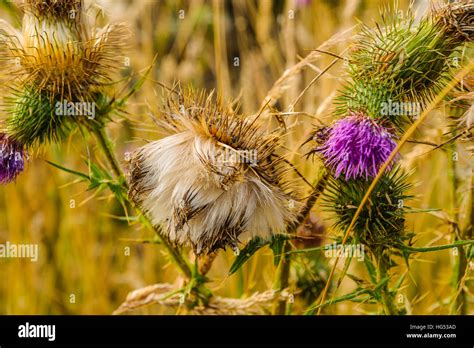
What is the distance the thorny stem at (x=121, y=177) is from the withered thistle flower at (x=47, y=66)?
0.07 meters

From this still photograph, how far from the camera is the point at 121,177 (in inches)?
84.3

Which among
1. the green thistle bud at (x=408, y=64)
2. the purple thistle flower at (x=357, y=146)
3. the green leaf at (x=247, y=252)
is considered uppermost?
the green thistle bud at (x=408, y=64)

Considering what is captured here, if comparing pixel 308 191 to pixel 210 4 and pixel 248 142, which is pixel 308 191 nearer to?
pixel 248 142

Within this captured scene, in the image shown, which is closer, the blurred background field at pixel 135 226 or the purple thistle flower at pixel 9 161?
the purple thistle flower at pixel 9 161

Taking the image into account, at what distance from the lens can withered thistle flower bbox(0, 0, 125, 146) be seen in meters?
2.13

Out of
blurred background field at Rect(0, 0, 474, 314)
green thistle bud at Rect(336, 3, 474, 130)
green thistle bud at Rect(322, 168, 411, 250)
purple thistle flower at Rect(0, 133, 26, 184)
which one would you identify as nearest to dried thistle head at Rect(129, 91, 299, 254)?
green thistle bud at Rect(322, 168, 411, 250)

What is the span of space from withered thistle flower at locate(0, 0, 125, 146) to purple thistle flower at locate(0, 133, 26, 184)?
0.04 meters

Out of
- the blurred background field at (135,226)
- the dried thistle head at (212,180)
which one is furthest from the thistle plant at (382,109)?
the blurred background field at (135,226)

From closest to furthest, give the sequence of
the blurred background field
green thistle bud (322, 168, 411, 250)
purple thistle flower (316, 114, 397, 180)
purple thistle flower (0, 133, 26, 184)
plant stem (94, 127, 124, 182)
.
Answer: purple thistle flower (316, 114, 397, 180)
green thistle bud (322, 168, 411, 250)
purple thistle flower (0, 133, 26, 184)
plant stem (94, 127, 124, 182)
the blurred background field

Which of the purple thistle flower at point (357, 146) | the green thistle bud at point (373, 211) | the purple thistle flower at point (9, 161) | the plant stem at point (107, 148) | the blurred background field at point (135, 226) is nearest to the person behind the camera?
the purple thistle flower at point (357, 146)

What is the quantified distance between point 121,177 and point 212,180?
0.42 m

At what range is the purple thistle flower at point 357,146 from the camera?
182 centimetres

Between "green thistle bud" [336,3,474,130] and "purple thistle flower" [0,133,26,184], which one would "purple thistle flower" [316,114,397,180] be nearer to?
"green thistle bud" [336,3,474,130]

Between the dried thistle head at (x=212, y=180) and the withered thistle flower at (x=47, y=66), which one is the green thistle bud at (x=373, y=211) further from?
the withered thistle flower at (x=47, y=66)
